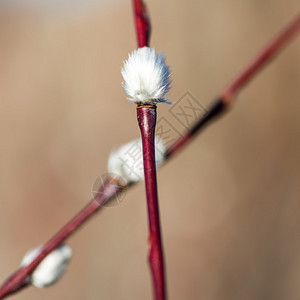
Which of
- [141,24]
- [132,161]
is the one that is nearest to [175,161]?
[132,161]

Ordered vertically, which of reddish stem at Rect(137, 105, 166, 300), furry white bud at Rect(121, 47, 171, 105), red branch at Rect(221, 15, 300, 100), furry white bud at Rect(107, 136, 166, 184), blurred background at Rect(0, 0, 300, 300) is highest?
blurred background at Rect(0, 0, 300, 300)

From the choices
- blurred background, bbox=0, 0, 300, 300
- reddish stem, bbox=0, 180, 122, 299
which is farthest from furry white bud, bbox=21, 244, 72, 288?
blurred background, bbox=0, 0, 300, 300

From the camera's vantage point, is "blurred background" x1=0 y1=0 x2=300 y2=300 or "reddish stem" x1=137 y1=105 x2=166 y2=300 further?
"blurred background" x1=0 y1=0 x2=300 y2=300

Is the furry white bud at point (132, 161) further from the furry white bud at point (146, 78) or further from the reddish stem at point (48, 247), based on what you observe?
the furry white bud at point (146, 78)

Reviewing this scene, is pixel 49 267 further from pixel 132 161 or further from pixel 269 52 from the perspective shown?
pixel 269 52

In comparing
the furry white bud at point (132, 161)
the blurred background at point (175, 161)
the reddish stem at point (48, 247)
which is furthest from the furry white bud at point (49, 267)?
the blurred background at point (175, 161)

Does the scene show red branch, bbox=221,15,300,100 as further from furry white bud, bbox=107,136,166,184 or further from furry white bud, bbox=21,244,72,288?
furry white bud, bbox=21,244,72,288

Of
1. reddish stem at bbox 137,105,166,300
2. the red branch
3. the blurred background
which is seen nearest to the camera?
reddish stem at bbox 137,105,166,300

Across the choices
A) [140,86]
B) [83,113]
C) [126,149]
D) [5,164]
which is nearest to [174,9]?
[83,113]
